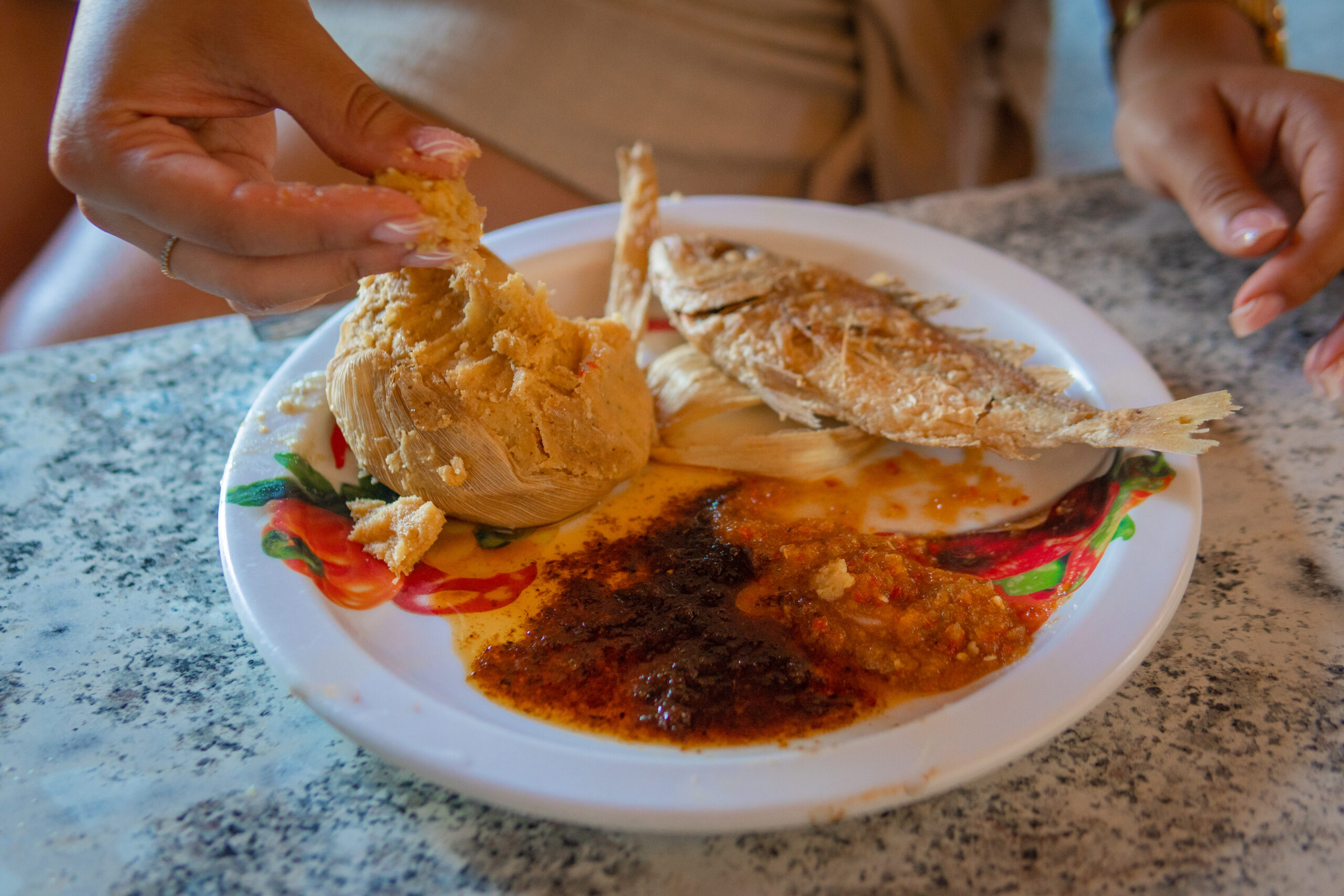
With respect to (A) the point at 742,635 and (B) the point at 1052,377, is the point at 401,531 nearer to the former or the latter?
(A) the point at 742,635

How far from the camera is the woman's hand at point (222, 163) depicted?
2.57 ft

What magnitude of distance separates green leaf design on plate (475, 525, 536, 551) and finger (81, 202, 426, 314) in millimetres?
341

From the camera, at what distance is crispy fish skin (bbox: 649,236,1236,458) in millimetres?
1067

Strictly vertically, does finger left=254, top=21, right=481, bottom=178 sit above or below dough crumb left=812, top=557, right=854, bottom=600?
above

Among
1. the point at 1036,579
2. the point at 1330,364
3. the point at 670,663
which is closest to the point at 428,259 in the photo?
the point at 670,663

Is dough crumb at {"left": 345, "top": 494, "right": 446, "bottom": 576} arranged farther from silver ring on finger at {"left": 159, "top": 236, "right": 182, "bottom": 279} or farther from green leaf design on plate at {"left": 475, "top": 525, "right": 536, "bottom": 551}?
silver ring on finger at {"left": 159, "top": 236, "right": 182, "bottom": 279}

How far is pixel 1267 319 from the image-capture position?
1.23m

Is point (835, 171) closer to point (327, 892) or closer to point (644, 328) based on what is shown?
point (644, 328)

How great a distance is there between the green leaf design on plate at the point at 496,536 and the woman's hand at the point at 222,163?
1.13ft

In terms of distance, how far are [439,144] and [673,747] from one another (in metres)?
0.63

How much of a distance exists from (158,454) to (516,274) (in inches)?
26.2

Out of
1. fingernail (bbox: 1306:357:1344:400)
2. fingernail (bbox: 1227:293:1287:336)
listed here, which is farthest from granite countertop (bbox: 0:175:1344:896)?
fingernail (bbox: 1227:293:1287:336)

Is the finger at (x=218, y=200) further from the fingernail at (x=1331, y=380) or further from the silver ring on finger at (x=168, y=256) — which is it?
the fingernail at (x=1331, y=380)

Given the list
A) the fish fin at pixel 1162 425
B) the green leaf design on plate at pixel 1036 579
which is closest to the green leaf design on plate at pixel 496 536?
the green leaf design on plate at pixel 1036 579
